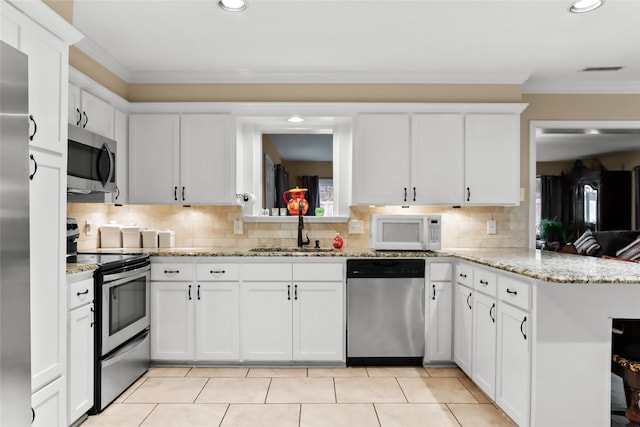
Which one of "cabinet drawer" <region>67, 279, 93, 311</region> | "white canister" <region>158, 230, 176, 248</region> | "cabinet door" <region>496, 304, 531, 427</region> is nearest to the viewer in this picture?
"cabinet door" <region>496, 304, 531, 427</region>

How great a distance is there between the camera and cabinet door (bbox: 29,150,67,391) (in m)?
1.89

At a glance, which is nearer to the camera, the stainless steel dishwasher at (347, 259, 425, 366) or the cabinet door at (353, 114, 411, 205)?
the stainless steel dishwasher at (347, 259, 425, 366)

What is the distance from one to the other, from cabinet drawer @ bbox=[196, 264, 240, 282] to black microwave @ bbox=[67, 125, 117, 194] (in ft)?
2.91

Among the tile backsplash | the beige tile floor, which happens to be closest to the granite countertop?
the tile backsplash

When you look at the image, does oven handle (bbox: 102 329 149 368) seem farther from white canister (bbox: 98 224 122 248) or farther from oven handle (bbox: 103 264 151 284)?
white canister (bbox: 98 224 122 248)

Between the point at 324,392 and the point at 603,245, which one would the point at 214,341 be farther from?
the point at 603,245

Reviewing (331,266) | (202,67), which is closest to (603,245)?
(331,266)

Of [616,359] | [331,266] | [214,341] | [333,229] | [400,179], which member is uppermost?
[400,179]

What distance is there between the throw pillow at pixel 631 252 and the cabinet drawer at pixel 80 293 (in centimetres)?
364

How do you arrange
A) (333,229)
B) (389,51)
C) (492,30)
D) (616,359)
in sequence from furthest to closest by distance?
(333,229), (389,51), (492,30), (616,359)

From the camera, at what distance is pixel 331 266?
3.43 metres

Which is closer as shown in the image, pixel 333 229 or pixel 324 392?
pixel 324 392

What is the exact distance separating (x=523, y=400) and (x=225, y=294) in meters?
2.16

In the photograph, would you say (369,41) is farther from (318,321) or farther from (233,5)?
(318,321)
